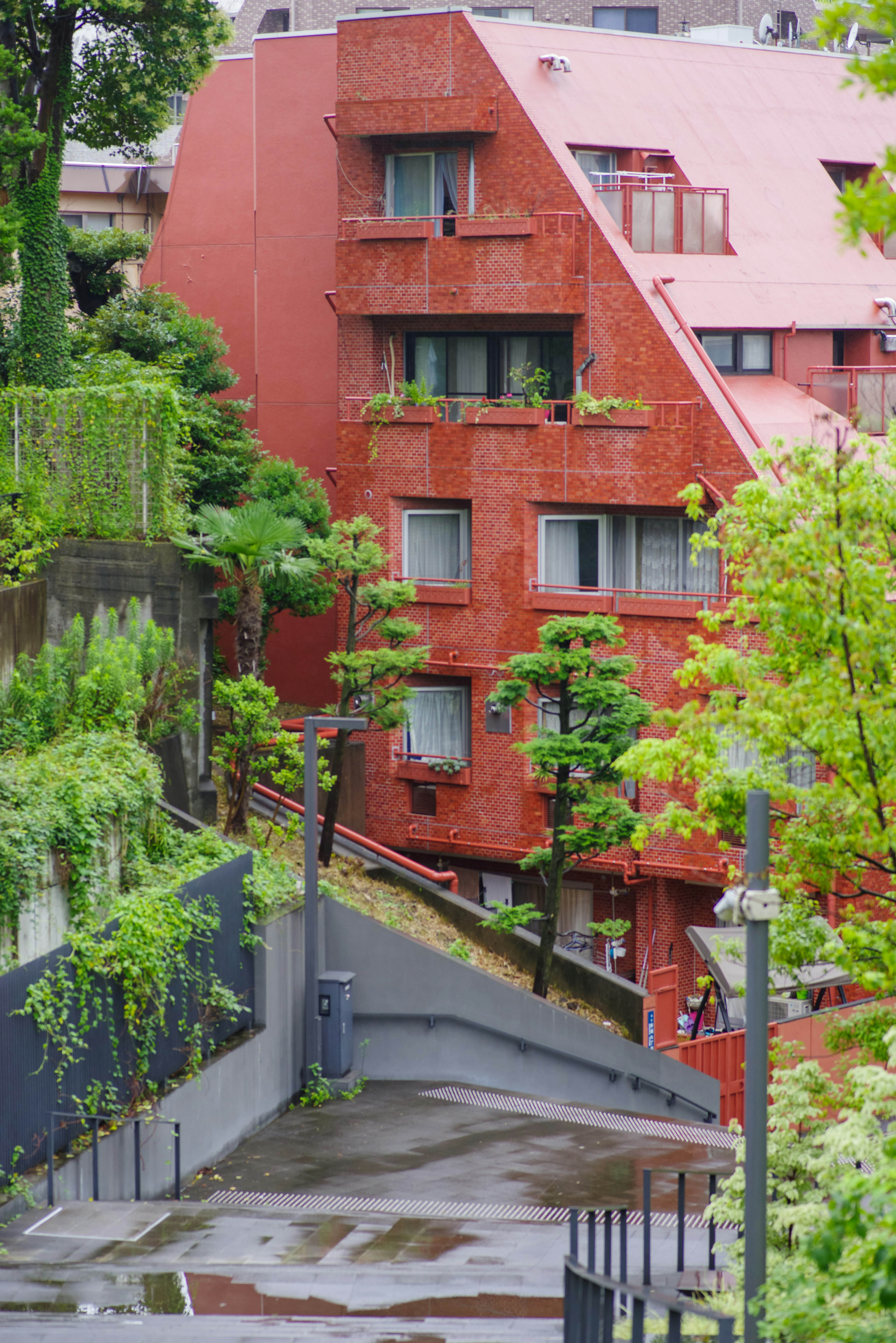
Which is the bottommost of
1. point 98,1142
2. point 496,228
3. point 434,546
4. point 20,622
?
point 98,1142

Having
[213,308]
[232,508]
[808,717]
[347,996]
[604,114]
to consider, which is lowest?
[347,996]

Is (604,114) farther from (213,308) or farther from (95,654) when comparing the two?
(95,654)

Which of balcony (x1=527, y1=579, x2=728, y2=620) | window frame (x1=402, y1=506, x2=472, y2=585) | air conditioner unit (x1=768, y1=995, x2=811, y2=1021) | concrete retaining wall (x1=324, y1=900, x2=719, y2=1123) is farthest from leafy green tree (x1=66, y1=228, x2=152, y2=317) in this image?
air conditioner unit (x1=768, y1=995, x2=811, y2=1021)

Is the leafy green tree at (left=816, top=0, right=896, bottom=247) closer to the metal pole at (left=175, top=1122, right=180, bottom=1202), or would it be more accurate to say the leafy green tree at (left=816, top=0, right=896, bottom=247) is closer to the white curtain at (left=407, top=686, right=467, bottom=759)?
the metal pole at (left=175, top=1122, right=180, bottom=1202)

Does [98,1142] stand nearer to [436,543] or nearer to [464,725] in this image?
[464,725]

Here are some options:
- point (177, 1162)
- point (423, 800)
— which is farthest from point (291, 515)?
point (177, 1162)

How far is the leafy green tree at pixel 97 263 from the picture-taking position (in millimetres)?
35156

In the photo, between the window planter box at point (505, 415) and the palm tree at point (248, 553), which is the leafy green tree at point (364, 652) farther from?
the window planter box at point (505, 415)

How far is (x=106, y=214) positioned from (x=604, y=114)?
20346 mm

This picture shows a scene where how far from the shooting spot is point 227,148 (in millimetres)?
35031

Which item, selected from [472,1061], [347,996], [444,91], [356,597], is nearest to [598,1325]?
[347,996]

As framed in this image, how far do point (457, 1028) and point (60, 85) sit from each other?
17.2 m

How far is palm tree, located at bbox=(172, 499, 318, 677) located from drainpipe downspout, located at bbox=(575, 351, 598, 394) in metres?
7.00

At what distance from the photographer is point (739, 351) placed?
30.3m
